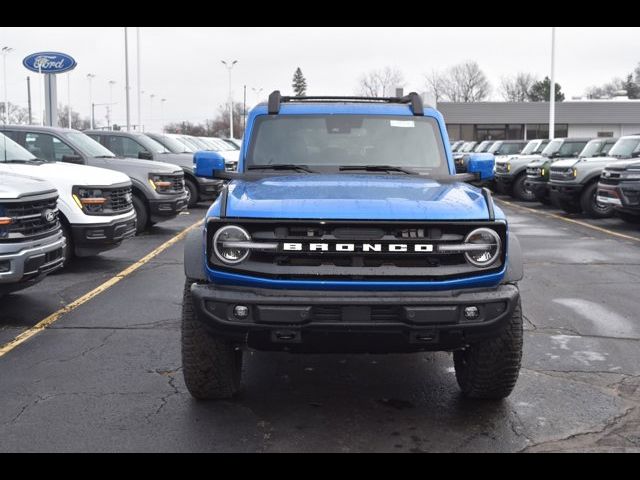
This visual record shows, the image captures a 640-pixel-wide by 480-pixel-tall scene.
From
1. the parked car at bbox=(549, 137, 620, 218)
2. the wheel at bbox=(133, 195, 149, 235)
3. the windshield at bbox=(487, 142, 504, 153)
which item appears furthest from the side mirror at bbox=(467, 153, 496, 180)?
the windshield at bbox=(487, 142, 504, 153)

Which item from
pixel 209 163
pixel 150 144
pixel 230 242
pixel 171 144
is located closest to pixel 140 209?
pixel 150 144

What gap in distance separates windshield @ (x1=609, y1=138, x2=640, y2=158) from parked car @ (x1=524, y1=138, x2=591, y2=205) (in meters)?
2.30

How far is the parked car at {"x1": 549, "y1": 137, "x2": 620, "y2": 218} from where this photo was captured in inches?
613

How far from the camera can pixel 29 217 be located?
20.8 feet

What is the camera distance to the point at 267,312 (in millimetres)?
3748

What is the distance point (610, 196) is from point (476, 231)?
1055 centimetres

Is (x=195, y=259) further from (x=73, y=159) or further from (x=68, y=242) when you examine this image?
Answer: (x=73, y=159)

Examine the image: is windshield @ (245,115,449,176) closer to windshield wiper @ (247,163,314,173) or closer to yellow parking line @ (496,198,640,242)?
windshield wiper @ (247,163,314,173)

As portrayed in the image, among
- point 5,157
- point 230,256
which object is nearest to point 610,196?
point 5,157

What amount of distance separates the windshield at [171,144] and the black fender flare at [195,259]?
13.6 meters

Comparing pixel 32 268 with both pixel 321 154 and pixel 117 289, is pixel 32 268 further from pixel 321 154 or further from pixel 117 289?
pixel 321 154

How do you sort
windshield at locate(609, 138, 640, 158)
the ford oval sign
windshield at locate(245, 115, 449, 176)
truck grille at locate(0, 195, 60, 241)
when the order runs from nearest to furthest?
windshield at locate(245, 115, 449, 176), truck grille at locate(0, 195, 60, 241), windshield at locate(609, 138, 640, 158), the ford oval sign

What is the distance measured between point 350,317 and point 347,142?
2073 mm
